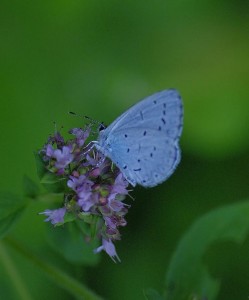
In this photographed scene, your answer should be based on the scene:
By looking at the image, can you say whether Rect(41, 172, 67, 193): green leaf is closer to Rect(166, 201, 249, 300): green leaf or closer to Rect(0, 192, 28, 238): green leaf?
Rect(0, 192, 28, 238): green leaf

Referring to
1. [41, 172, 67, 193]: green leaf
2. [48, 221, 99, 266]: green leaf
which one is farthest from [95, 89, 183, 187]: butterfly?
[48, 221, 99, 266]: green leaf

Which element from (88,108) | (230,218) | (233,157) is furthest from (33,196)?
(233,157)

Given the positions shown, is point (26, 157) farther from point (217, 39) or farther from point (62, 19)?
point (217, 39)

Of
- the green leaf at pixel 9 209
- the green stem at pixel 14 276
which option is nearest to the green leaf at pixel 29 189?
the green leaf at pixel 9 209

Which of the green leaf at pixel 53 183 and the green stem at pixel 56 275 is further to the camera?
the green stem at pixel 56 275

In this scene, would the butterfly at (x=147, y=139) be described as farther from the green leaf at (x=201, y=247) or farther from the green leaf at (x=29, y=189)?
the green leaf at (x=201, y=247)

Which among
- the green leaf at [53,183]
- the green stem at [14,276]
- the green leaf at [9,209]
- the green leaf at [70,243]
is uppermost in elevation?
the green leaf at [53,183]

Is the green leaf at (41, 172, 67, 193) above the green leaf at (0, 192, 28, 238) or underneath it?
above

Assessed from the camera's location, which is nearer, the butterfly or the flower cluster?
the butterfly
